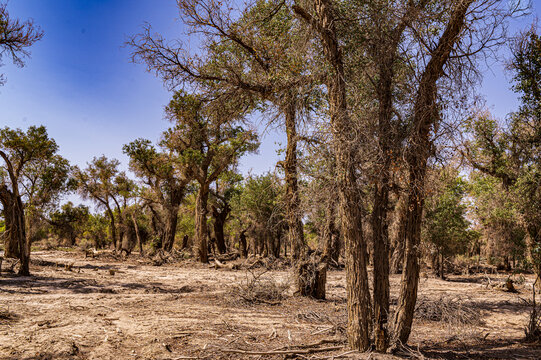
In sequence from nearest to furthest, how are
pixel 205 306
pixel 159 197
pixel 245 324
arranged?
pixel 245 324 < pixel 205 306 < pixel 159 197

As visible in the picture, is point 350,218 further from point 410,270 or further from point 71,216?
point 71,216

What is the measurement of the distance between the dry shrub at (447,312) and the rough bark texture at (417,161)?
2349 mm

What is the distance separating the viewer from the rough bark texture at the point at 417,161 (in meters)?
5.75

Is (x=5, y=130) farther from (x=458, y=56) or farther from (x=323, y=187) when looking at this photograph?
(x=458, y=56)

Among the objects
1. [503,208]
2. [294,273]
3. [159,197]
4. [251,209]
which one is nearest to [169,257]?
[159,197]

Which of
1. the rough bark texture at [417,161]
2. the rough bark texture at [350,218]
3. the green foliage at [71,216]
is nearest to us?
the rough bark texture at [350,218]

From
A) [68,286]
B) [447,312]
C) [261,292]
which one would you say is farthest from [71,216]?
[447,312]

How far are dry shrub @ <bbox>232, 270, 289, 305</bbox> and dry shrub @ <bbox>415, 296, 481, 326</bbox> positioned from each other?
4.04 metres

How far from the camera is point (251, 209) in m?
30.6

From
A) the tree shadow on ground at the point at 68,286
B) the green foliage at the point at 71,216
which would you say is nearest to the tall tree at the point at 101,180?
the green foliage at the point at 71,216

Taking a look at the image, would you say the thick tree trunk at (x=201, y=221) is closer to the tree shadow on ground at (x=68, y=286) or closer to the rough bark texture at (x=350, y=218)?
the tree shadow on ground at (x=68, y=286)

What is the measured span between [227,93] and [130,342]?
5.98 meters

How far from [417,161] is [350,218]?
1527mm

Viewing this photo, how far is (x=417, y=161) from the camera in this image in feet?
19.0
